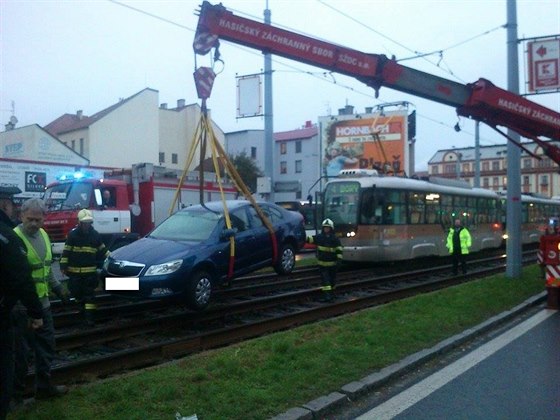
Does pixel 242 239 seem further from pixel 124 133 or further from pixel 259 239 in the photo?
pixel 124 133

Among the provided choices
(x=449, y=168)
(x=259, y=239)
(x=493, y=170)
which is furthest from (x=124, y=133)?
(x=493, y=170)

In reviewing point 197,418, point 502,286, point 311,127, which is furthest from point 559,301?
point 311,127

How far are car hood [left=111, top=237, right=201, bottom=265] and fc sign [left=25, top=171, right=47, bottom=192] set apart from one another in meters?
19.1

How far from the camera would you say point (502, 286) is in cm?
1425

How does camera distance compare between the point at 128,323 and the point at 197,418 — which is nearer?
the point at 197,418

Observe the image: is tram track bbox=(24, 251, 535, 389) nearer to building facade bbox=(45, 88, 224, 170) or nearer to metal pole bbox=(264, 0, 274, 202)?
metal pole bbox=(264, 0, 274, 202)

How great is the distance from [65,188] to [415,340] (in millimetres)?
12239

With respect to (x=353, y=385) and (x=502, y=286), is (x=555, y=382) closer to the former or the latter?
(x=353, y=385)

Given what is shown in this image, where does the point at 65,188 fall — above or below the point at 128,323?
above

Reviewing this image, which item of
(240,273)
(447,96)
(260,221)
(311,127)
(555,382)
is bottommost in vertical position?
(555,382)

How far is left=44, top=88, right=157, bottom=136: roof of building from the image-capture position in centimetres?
5531

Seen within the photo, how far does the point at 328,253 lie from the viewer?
12680mm

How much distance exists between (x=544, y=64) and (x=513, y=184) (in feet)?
10.0

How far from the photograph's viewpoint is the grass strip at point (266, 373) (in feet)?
18.2
